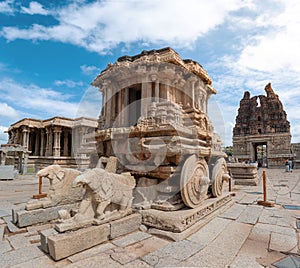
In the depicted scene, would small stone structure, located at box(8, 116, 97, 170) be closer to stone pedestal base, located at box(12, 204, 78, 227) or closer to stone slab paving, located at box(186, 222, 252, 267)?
stone pedestal base, located at box(12, 204, 78, 227)

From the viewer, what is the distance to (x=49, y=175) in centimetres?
433

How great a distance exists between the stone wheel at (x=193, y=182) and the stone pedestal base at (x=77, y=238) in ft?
Result: 4.33

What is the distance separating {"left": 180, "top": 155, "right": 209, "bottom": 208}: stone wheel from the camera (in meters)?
3.98

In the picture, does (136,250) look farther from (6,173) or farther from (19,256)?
(6,173)

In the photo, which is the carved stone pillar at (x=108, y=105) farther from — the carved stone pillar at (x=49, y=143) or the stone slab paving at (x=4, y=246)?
the carved stone pillar at (x=49, y=143)

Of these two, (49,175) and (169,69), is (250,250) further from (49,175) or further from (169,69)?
(169,69)

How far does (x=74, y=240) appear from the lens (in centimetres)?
272

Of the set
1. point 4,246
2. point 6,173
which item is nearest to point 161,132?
point 4,246

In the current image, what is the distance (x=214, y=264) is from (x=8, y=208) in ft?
17.8

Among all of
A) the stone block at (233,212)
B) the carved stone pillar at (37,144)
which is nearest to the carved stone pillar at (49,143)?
the carved stone pillar at (37,144)

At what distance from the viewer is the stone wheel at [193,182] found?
3984 millimetres

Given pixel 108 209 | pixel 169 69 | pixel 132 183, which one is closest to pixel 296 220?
pixel 132 183

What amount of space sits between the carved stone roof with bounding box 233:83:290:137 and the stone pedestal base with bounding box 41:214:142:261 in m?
37.1

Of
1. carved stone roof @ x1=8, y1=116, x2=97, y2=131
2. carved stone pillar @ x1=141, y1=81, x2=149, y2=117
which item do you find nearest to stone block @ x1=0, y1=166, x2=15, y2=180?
carved stone roof @ x1=8, y1=116, x2=97, y2=131
